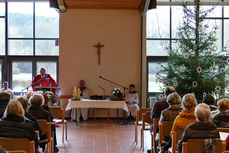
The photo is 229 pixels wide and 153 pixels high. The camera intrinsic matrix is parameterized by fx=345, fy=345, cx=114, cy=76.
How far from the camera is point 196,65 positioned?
28.0 ft

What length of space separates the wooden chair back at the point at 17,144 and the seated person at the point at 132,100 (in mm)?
7457

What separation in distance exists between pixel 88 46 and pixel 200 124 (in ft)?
26.9

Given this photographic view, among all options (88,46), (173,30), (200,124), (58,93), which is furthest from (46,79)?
(200,124)

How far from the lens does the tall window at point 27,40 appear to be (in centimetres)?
1212

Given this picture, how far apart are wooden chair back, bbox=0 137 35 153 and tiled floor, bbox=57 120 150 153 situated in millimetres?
2903

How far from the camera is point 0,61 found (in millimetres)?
12094

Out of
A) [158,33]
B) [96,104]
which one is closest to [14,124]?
[96,104]

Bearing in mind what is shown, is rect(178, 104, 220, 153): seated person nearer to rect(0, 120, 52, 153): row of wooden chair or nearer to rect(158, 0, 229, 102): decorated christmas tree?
rect(0, 120, 52, 153): row of wooden chair

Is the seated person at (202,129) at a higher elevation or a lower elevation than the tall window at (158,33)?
lower

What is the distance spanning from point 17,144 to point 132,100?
7.66 metres

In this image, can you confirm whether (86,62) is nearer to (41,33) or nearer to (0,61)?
(41,33)

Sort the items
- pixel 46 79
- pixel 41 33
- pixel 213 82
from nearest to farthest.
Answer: pixel 213 82 → pixel 46 79 → pixel 41 33

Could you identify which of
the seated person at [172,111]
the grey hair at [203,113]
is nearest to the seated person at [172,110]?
the seated person at [172,111]

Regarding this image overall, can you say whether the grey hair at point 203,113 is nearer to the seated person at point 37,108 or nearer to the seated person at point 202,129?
the seated person at point 202,129
